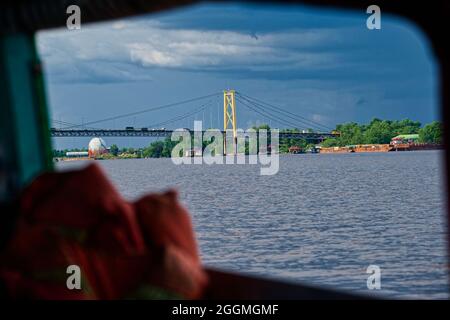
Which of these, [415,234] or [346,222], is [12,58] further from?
[346,222]

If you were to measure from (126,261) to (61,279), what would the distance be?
0.19 m

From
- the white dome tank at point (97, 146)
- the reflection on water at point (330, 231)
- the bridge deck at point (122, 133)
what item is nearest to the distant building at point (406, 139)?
the reflection on water at point (330, 231)

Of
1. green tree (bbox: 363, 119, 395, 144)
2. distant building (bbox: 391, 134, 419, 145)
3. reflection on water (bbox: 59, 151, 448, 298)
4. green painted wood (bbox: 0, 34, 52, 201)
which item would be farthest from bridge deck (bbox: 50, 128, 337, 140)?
green painted wood (bbox: 0, 34, 52, 201)

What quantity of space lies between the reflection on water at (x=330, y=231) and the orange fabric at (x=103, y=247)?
35.2ft

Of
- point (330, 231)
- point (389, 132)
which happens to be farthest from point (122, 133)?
point (389, 132)

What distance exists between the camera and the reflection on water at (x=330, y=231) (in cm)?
1733

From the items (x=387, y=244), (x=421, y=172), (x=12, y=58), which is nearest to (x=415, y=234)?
(x=387, y=244)

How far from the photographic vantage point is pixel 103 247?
1.72m

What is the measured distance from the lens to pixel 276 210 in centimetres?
2928

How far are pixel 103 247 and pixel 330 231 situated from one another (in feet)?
76.4
